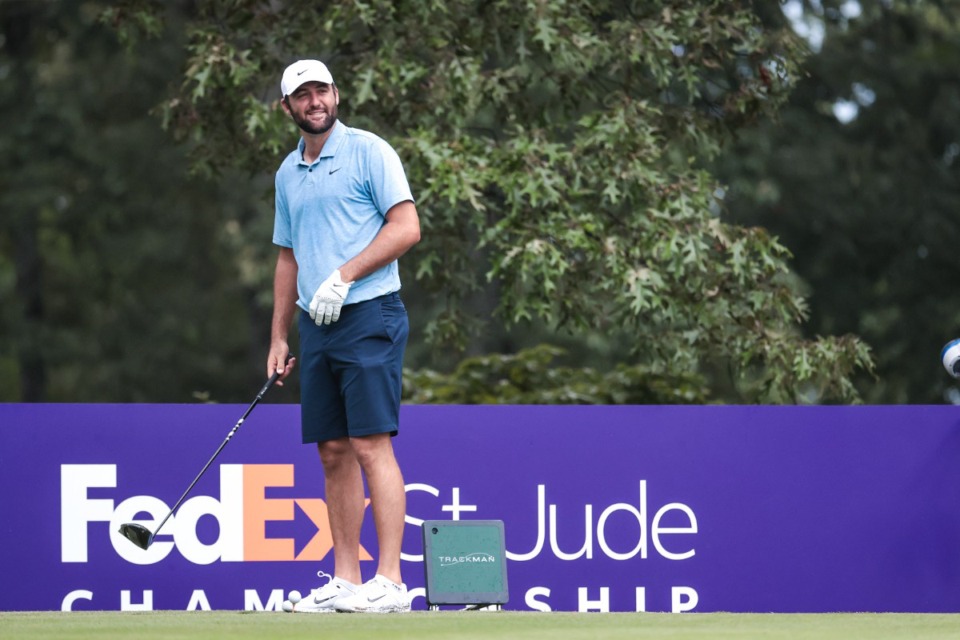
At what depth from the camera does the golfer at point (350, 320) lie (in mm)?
5281

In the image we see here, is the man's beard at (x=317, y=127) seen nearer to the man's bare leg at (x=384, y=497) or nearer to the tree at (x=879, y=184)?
the man's bare leg at (x=384, y=497)

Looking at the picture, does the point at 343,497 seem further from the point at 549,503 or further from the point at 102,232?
the point at 102,232

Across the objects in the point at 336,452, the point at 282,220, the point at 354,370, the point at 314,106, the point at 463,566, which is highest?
the point at 314,106

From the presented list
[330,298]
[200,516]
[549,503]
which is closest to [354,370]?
→ [330,298]

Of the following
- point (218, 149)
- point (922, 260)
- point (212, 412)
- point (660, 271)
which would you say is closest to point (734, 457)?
point (660, 271)

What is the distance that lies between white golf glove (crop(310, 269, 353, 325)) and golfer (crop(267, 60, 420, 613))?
1cm

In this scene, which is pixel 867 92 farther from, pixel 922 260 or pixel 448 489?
pixel 448 489

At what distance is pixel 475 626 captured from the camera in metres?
4.75

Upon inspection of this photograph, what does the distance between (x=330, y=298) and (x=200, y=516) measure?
7.88 feet

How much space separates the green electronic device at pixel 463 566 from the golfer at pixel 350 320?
2.21ft

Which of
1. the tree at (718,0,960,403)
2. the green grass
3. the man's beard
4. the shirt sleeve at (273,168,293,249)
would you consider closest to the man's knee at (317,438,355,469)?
the green grass

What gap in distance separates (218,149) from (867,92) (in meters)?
10.2

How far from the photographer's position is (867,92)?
1847cm

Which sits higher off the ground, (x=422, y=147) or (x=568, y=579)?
(x=422, y=147)
